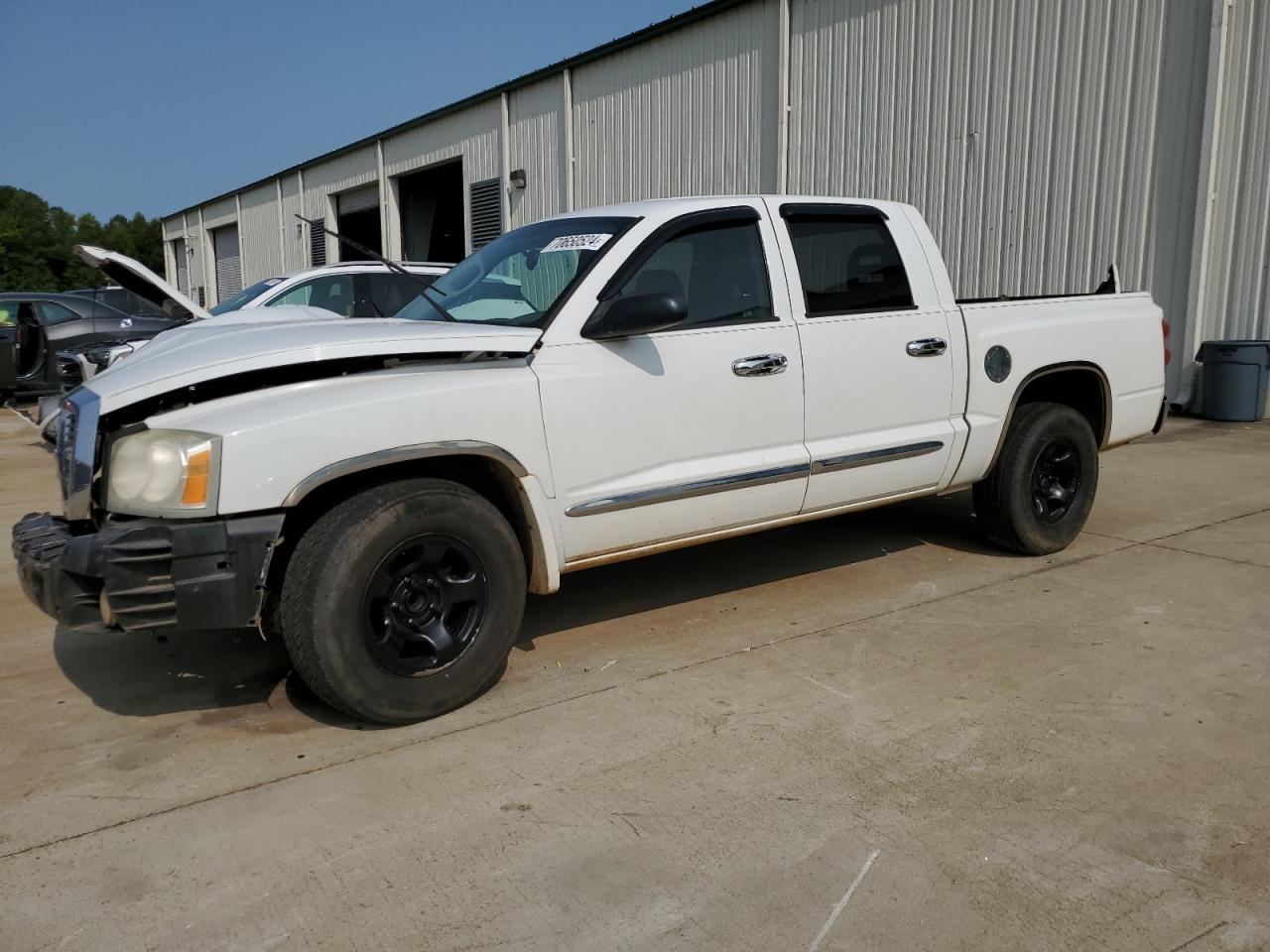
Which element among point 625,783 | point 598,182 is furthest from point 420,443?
point 598,182

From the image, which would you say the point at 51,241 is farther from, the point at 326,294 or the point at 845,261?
the point at 845,261

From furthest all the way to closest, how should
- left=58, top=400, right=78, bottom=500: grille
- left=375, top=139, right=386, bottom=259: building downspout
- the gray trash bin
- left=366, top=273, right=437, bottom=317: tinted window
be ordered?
left=375, top=139, right=386, bottom=259: building downspout
the gray trash bin
left=366, top=273, right=437, bottom=317: tinted window
left=58, top=400, right=78, bottom=500: grille

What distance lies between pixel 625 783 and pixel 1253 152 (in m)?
10.4

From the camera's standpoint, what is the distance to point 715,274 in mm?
4508

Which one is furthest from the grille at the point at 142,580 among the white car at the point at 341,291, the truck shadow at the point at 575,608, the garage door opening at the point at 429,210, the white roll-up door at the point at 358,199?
the white roll-up door at the point at 358,199

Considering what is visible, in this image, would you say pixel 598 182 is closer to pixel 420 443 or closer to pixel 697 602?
pixel 697 602

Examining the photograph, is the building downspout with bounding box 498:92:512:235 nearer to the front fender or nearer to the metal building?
the metal building

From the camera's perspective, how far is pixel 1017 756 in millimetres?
3363

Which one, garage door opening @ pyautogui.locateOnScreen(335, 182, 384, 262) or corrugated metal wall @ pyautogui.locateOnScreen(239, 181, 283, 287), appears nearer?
garage door opening @ pyautogui.locateOnScreen(335, 182, 384, 262)

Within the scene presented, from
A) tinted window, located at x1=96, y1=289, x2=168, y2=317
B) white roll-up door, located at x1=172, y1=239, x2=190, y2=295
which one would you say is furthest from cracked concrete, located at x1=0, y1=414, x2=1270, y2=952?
white roll-up door, located at x1=172, y1=239, x2=190, y2=295

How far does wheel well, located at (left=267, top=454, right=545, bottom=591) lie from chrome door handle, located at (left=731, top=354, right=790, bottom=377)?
1.10 metres

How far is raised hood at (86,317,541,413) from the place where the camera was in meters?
3.38

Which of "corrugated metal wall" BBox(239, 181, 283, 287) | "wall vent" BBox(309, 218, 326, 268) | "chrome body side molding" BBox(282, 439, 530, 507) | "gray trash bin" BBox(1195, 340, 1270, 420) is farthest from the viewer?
"corrugated metal wall" BBox(239, 181, 283, 287)

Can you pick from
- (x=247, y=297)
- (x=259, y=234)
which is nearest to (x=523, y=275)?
(x=247, y=297)
